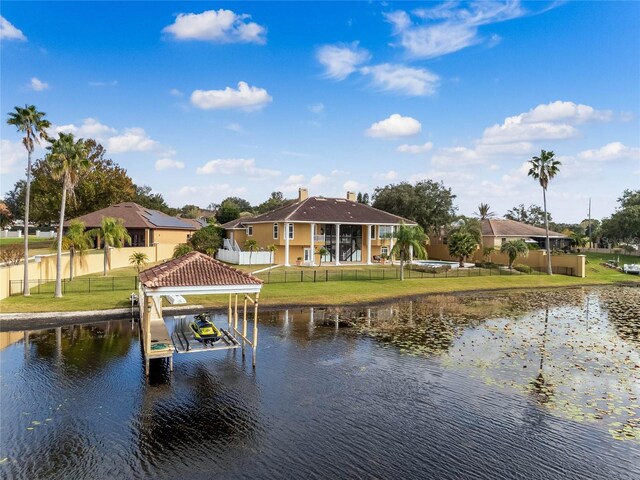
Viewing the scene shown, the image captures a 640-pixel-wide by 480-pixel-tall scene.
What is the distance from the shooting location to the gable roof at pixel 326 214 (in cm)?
5516

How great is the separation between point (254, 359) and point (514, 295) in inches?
1220

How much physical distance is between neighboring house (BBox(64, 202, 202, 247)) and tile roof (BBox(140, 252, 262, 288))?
39885mm

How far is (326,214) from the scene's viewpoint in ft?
189

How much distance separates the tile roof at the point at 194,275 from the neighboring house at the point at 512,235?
55.3 metres

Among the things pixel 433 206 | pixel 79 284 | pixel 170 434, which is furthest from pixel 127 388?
pixel 433 206

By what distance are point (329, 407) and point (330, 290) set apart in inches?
899

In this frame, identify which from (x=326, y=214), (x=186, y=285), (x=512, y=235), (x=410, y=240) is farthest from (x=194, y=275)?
(x=512, y=235)

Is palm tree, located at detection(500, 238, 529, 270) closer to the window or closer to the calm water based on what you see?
the window

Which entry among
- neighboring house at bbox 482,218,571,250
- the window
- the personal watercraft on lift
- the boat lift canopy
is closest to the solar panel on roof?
the window

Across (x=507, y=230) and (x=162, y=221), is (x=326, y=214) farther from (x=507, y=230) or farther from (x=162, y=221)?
(x=507, y=230)

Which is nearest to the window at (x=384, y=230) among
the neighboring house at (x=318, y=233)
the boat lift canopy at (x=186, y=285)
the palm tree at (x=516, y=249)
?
the neighboring house at (x=318, y=233)

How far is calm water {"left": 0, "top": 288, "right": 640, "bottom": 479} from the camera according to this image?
11.4 m

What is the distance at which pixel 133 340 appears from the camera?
22.8 metres

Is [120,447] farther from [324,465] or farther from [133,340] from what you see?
[133,340]
